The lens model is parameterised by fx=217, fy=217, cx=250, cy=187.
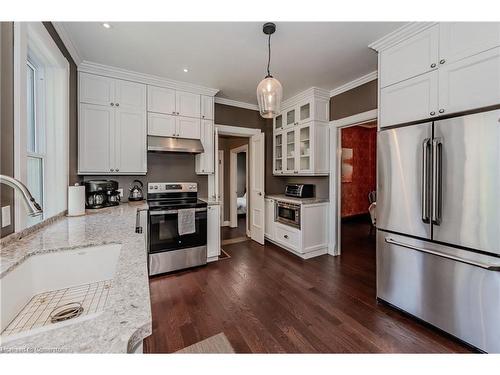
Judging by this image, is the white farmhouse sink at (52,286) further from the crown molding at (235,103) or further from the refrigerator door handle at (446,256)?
the crown molding at (235,103)

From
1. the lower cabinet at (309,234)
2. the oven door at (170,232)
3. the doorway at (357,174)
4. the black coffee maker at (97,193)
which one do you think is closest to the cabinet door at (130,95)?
the black coffee maker at (97,193)

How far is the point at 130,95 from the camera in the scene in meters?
2.96

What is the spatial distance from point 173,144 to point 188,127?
0.39 m

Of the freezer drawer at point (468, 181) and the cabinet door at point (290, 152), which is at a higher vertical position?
the cabinet door at point (290, 152)

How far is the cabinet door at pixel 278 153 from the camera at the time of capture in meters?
4.21

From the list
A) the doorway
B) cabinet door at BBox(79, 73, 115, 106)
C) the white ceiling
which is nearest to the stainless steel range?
cabinet door at BBox(79, 73, 115, 106)

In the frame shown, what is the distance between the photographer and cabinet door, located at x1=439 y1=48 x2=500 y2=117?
4.88ft

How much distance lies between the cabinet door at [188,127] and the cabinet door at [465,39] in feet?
9.46

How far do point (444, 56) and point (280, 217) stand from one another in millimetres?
2865

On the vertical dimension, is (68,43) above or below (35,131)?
above

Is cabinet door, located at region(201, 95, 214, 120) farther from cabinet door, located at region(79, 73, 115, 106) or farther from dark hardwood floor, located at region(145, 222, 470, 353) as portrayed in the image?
dark hardwood floor, located at region(145, 222, 470, 353)

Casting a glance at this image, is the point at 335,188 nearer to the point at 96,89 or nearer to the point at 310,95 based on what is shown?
the point at 310,95

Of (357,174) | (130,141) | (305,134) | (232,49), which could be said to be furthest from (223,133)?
(357,174)

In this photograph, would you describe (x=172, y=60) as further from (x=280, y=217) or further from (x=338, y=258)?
(x=338, y=258)
